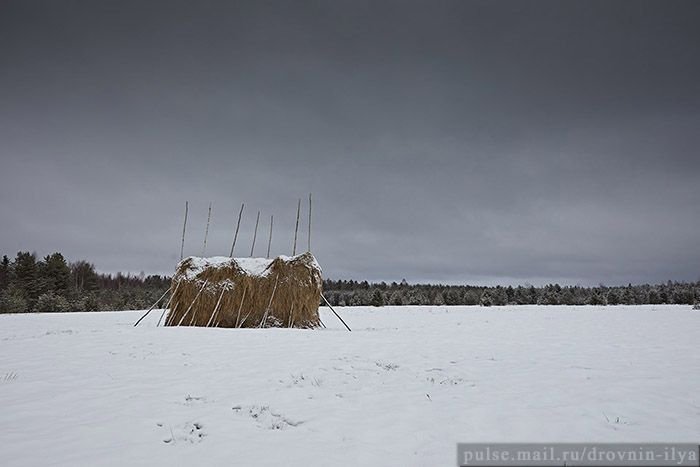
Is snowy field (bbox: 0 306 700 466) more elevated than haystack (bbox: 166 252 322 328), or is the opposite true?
haystack (bbox: 166 252 322 328)

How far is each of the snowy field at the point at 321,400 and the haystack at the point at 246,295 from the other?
6464 mm

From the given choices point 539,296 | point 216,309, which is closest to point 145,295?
point 216,309

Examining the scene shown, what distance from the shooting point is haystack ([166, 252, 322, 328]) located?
18188 millimetres

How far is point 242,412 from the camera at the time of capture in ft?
20.4

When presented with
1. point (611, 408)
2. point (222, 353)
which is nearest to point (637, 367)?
point (611, 408)

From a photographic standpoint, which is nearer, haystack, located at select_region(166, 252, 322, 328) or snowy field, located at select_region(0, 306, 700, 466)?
snowy field, located at select_region(0, 306, 700, 466)

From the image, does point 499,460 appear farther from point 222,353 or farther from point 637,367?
point 222,353

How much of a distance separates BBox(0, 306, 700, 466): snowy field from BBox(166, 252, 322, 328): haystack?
6464 millimetres

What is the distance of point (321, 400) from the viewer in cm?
679

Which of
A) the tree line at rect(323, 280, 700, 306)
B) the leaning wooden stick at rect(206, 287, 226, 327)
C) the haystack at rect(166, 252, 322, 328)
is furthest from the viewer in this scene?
the tree line at rect(323, 280, 700, 306)

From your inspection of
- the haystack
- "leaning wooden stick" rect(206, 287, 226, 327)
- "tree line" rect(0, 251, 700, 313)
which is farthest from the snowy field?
"tree line" rect(0, 251, 700, 313)

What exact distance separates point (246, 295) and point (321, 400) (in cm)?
1230

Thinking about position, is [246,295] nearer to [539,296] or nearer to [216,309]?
[216,309]

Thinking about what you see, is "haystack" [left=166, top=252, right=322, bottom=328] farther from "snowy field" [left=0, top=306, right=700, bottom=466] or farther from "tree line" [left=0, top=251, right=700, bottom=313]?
"tree line" [left=0, top=251, right=700, bottom=313]
